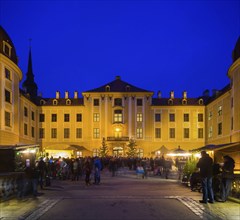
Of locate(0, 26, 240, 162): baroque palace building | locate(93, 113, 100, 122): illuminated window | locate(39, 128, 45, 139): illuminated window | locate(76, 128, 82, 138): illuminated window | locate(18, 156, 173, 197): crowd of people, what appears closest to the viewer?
locate(18, 156, 173, 197): crowd of people

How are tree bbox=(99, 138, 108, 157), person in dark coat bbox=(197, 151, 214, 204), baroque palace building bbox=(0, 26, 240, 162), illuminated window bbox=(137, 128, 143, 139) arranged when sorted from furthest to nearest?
illuminated window bbox=(137, 128, 143, 139), baroque palace building bbox=(0, 26, 240, 162), tree bbox=(99, 138, 108, 157), person in dark coat bbox=(197, 151, 214, 204)

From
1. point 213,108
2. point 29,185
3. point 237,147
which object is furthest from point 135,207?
point 213,108

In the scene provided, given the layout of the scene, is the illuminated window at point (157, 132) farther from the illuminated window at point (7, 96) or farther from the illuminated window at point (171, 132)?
the illuminated window at point (7, 96)

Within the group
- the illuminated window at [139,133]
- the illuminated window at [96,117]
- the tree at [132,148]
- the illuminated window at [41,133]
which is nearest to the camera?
the tree at [132,148]

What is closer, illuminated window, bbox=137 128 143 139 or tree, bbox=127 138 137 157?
tree, bbox=127 138 137 157

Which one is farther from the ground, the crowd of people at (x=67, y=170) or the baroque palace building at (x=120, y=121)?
the baroque palace building at (x=120, y=121)

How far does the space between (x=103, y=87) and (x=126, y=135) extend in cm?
901

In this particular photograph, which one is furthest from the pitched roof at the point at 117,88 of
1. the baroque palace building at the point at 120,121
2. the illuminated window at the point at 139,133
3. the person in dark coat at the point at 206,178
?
the person in dark coat at the point at 206,178

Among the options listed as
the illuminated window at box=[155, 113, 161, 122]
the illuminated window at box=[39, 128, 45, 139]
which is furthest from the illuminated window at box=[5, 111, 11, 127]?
the illuminated window at box=[155, 113, 161, 122]

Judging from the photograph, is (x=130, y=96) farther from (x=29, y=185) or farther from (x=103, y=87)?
(x=29, y=185)

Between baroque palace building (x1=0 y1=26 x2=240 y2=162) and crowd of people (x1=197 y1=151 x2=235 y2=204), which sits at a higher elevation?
baroque palace building (x1=0 y1=26 x2=240 y2=162)

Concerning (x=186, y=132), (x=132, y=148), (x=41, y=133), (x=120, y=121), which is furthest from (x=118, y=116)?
(x=41, y=133)

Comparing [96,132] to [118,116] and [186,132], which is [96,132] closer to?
[118,116]

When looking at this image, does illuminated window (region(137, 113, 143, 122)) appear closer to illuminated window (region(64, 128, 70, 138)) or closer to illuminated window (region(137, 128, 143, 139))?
illuminated window (region(137, 128, 143, 139))
